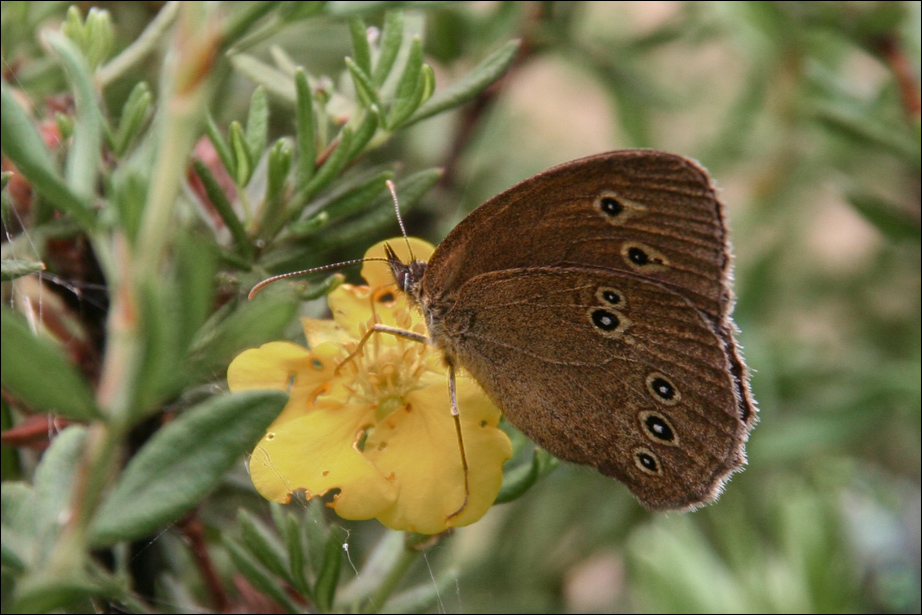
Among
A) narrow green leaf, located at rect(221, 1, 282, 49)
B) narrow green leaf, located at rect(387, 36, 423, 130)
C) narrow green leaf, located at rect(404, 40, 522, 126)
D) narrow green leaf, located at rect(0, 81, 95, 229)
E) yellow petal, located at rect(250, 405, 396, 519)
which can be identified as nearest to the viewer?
narrow green leaf, located at rect(0, 81, 95, 229)


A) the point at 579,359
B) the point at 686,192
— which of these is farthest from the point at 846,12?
the point at 579,359

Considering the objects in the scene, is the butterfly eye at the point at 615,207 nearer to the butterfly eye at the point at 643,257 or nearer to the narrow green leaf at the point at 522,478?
the butterfly eye at the point at 643,257

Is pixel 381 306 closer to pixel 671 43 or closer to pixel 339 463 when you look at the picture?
pixel 339 463

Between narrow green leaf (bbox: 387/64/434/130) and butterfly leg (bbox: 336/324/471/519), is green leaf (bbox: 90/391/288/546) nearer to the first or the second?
butterfly leg (bbox: 336/324/471/519)

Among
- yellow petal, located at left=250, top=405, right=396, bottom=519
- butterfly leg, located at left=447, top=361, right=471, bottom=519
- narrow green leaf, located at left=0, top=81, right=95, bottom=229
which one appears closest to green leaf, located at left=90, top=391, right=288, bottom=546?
narrow green leaf, located at left=0, top=81, right=95, bottom=229

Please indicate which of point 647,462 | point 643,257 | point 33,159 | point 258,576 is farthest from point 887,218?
point 33,159

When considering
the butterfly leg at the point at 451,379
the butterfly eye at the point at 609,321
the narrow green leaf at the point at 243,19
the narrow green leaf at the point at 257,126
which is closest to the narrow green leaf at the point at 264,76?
the narrow green leaf at the point at 257,126

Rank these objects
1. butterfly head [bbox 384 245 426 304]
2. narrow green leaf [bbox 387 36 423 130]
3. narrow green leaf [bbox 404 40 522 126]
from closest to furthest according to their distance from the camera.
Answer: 1. narrow green leaf [bbox 387 36 423 130]
2. narrow green leaf [bbox 404 40 522 126]
3. butterfly head [bbox 384 245 426 304]
